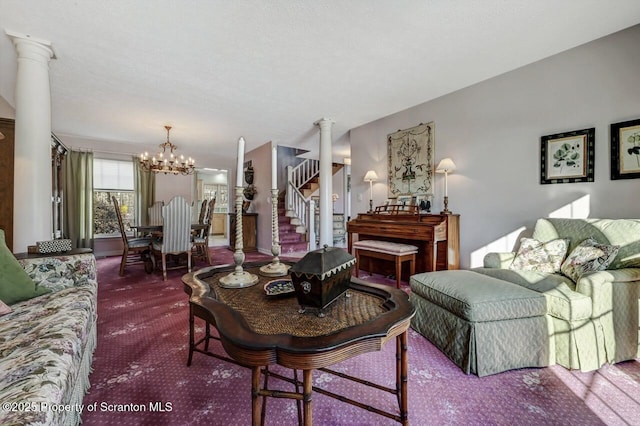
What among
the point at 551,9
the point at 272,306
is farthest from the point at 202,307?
the point at 551,9

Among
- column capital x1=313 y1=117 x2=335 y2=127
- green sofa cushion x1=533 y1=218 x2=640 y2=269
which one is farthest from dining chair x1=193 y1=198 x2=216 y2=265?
green sofa cushion x1=533 y1=218 x2=640 y2=269

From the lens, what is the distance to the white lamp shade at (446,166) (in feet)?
10.7

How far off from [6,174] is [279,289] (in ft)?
13.5

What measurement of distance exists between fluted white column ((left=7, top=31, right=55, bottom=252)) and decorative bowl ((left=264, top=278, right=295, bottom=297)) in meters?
2.39

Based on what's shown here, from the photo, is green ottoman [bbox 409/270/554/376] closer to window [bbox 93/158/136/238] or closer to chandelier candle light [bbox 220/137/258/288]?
chandelier candle light [bbox 220/137/258/288]

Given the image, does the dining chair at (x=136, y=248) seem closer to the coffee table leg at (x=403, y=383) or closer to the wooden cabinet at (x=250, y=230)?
the wooden cabinet at (x=250, y=230)

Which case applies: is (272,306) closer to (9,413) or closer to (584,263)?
(9,413)

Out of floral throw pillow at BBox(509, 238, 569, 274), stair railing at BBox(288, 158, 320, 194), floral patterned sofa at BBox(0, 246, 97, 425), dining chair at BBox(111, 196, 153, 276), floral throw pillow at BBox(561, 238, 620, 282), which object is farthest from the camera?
stair railing at BBox(288, 158, 320, 194)

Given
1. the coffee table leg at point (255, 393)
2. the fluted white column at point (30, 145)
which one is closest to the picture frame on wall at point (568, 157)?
the coffee table leg at point (255, 393)

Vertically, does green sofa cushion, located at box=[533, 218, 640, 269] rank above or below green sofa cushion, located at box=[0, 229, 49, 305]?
above

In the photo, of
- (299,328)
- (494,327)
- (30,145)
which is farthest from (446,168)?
(30,145)

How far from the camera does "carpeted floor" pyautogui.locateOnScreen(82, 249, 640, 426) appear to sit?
1.28m

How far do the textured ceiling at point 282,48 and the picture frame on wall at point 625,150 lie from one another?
0.82 metres

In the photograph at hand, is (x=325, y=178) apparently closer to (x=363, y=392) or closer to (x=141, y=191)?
(x=363, y=392)
